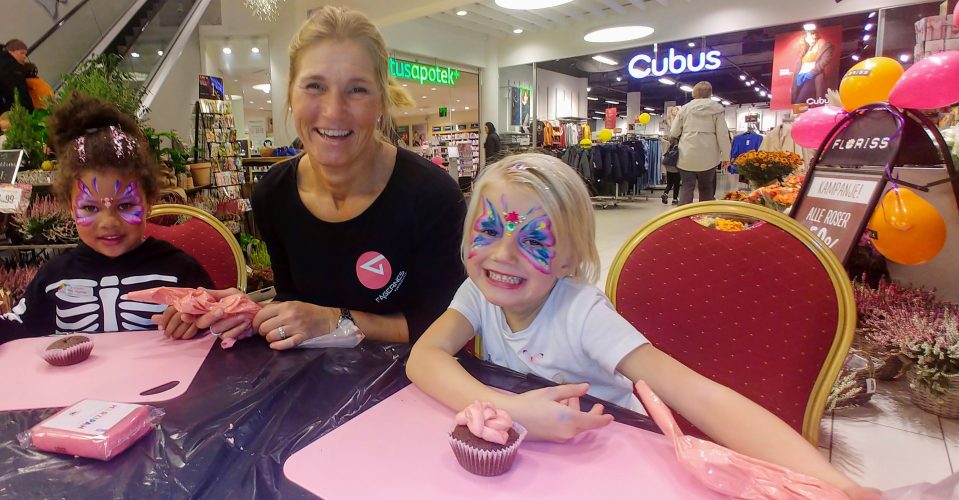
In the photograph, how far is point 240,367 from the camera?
3.44 feet

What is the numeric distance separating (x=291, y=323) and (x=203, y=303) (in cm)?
21

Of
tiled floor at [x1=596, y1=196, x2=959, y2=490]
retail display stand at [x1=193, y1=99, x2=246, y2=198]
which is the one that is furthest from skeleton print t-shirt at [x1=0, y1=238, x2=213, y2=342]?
retail display stand at [x1=193, y1=99, x2=246, y2=198]

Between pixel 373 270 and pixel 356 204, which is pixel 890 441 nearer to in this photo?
pixel 373 270

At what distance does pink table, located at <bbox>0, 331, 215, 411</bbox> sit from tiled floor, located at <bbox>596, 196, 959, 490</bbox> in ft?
7.39

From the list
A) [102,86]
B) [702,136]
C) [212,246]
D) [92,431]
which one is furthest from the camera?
[702,136]

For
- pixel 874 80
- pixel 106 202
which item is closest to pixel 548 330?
pixel 106 202

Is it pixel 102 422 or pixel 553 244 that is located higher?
pixel 553 244

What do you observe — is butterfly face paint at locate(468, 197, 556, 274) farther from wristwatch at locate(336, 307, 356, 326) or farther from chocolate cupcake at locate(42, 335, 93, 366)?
chocolate cupcake at locate(42, 335, 93, 366)

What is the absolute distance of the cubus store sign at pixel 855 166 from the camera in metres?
2.44

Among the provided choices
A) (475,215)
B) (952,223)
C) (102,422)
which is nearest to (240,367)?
(102,422)

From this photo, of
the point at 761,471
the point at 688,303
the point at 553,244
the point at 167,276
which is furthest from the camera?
the point at 167,276

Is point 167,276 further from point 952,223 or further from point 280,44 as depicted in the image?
point 280,44

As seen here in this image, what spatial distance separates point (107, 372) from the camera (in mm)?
1006

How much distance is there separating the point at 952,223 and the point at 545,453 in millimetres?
3237
